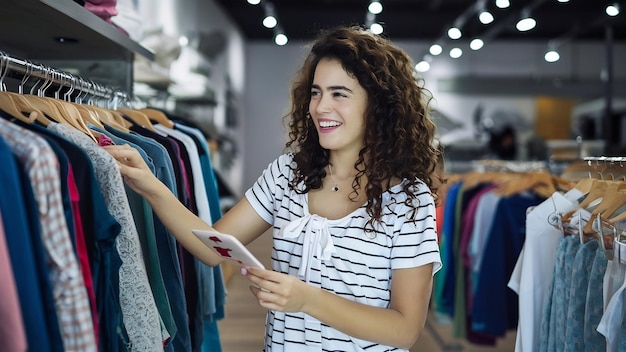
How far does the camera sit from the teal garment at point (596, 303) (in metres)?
1.88

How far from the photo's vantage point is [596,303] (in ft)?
6.20

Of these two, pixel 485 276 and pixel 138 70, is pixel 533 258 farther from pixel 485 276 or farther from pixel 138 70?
pixel 138 70

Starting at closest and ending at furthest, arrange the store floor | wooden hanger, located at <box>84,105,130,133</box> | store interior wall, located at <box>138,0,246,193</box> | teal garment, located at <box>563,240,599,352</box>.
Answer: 1. teal garment, located at <box>563,240,599,352</box>
2. wooden hanger, located at <box>84,105,130,133</box>
3. the store floor
4. store interior wall, located at <box>138,0,246,193</box>

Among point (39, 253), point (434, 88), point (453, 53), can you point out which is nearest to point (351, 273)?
point (39, 253)

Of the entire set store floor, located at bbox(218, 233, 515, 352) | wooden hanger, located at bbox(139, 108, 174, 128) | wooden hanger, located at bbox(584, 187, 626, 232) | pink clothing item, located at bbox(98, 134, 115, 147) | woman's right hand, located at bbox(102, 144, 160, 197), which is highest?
wooden hanger, located at bbox(139, 108, 174, 128)

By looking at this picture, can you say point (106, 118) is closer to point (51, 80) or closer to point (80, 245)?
point (51, 80)

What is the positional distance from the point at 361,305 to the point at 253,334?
342 centimetres

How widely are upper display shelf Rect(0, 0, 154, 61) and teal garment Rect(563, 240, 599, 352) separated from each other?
5.14ft

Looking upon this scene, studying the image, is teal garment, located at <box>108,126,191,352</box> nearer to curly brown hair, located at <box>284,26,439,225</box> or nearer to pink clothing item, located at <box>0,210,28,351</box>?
curly brown hair, located at <box>284,26,439,225</box>

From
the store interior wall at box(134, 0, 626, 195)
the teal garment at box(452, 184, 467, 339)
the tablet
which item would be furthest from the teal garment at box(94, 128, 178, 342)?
the store interior wall at box(134, 0, 626, 195)

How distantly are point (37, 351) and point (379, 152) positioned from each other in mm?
1037

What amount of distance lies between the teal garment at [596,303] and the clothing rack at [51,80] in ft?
5.01

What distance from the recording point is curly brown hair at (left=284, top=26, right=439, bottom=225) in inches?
76.5

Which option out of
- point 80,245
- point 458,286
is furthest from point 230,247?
point 458,286
